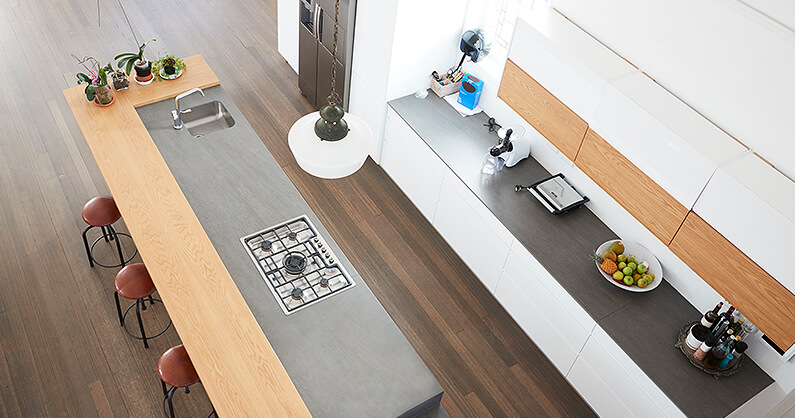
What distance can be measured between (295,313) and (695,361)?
237cm

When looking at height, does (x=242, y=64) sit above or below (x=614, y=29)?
below

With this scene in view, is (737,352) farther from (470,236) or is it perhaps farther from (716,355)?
(470,236)

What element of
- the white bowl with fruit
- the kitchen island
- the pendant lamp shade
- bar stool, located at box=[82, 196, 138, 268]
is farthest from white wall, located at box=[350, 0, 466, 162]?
the pendant lamp shade

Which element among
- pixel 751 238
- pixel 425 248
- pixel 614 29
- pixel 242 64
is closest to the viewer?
pixel 751 238

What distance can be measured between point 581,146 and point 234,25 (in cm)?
482

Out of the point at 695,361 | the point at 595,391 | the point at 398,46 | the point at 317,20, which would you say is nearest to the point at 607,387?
the point at 595,391

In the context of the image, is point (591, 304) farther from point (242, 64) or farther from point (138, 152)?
point (242, 64)

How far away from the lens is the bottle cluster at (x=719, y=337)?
3484 mm

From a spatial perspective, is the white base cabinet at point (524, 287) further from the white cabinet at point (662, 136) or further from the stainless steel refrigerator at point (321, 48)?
the white cabinet at point (662, 136)

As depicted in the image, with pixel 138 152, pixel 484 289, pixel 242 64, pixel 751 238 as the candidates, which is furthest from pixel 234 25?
pixel 751 238

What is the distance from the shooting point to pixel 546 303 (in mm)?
4172

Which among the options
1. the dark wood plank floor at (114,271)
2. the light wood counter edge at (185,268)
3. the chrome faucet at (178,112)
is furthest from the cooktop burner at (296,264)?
the chrome faucet at (178,112)

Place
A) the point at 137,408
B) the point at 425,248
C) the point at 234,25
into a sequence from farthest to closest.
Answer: the point at 234,25
the point at 425,248
the point at 137,408

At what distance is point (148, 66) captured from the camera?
4680mm
